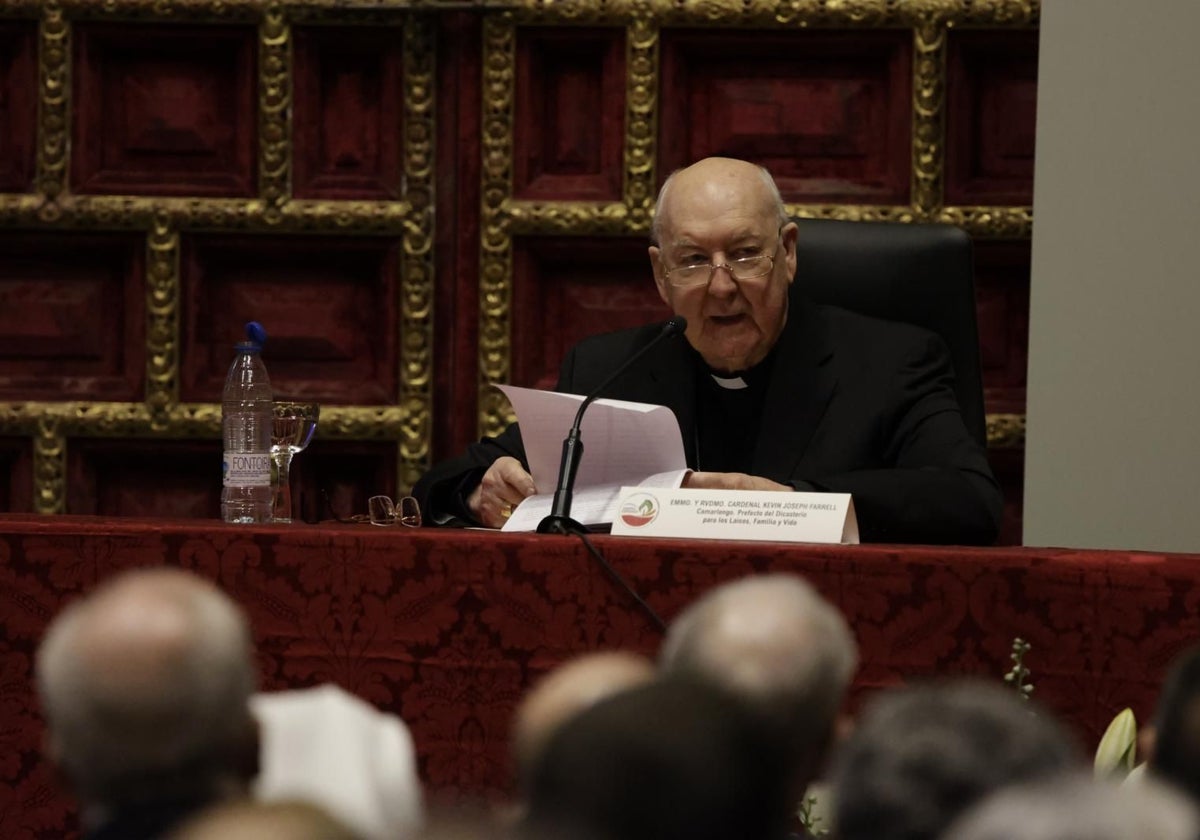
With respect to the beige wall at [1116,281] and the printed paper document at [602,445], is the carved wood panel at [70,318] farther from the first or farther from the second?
the beige wall at [1116,281]

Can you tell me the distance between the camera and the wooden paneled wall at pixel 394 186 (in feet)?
13.3

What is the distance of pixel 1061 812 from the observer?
697 mm

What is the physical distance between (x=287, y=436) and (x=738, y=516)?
1.22 metres

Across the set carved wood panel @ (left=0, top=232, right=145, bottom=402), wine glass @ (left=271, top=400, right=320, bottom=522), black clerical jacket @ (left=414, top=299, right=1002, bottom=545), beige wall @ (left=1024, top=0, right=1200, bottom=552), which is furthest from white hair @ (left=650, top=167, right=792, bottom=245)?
carved wood panel @ (left=0, top=232, right=145, bottom=402)

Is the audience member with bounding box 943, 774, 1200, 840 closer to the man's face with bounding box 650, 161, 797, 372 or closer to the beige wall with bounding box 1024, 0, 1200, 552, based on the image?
the man's face with bounding box 650, 161, 797, 372

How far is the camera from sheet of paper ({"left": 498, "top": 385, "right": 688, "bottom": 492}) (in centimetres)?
249

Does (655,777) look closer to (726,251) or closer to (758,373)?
(726,251)

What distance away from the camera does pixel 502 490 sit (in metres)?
2.84

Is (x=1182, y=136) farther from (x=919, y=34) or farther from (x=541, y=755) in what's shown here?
(x=541, y=755)

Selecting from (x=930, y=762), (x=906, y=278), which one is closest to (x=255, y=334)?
(x=906, y=278)

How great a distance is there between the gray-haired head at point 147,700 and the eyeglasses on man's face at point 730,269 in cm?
234

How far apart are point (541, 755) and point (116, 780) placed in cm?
22

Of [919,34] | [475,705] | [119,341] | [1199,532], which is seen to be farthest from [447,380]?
[475,705]

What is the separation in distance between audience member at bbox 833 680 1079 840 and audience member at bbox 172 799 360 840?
0.74 ft
